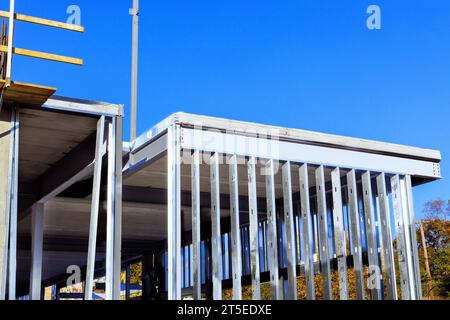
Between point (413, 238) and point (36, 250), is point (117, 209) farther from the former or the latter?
point (413, 238)

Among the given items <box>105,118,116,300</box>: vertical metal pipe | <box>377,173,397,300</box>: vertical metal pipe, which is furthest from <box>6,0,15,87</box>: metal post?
<box>377,173,397,300</box>: vertical metal pipe

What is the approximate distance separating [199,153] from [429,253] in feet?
108

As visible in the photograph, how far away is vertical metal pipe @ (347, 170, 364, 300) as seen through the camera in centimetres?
1091

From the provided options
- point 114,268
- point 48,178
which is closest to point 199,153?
point 114,268

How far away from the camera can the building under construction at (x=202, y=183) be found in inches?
356

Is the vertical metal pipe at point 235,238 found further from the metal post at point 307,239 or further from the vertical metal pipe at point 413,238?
the vertical metal pipe at point 413,238

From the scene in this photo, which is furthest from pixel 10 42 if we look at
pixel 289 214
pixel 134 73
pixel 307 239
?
pixel 134 73

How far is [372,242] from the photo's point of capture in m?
11.3

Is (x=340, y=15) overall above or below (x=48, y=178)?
above

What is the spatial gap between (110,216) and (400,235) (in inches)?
204

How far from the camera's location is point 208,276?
15891mm

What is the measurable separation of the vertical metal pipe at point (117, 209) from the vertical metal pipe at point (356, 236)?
3993mm

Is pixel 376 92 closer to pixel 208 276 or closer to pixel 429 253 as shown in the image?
pixel 429 253

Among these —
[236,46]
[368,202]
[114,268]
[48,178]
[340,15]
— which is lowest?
[114,268]
